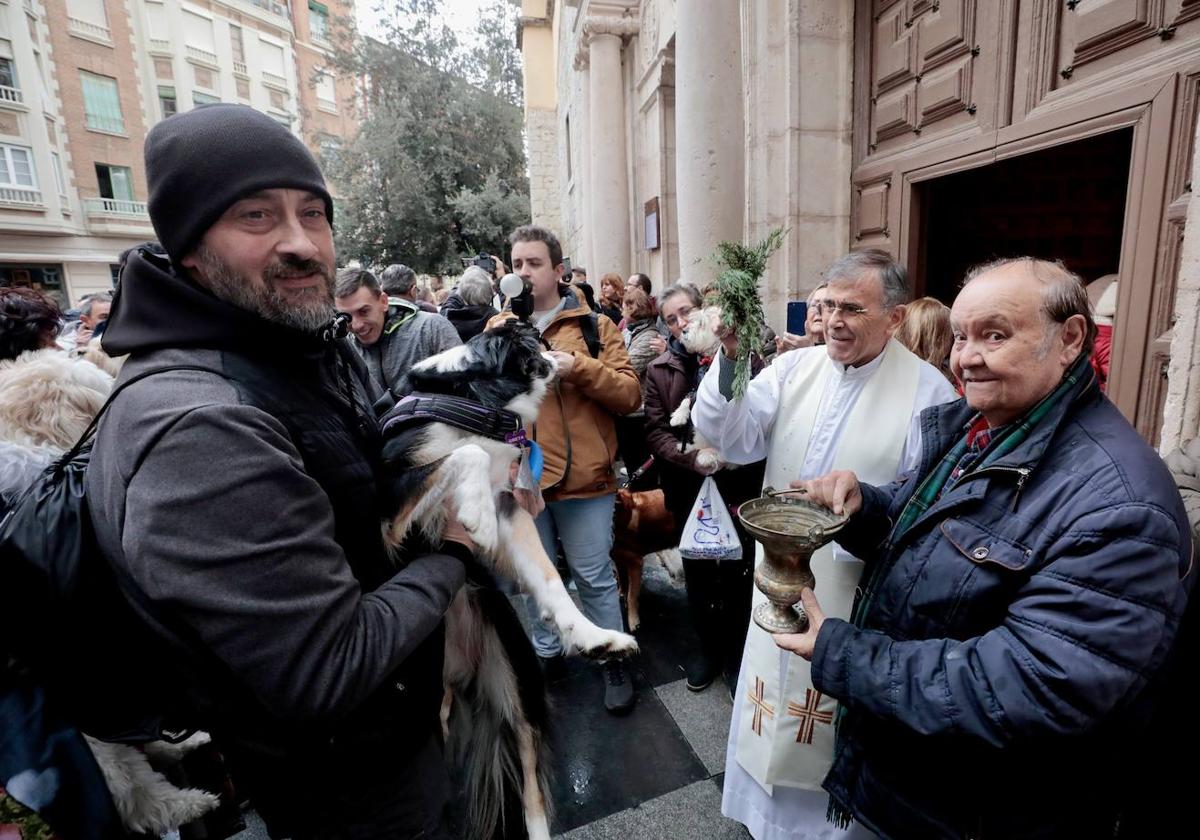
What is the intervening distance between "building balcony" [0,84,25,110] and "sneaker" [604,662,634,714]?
31.7m

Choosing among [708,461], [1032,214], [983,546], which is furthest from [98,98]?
[983,546]

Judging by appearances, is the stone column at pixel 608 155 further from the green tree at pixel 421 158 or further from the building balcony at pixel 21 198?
the building balcony at pixel 21 198

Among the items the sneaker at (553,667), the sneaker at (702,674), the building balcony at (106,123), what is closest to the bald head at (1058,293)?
the sneaker at (702,674)

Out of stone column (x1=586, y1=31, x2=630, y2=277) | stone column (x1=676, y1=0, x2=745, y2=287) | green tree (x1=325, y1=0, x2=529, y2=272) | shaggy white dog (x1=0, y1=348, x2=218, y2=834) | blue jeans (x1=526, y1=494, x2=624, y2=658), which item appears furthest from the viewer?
green tree (x1=325, y1=0, x2=529, y2=272)

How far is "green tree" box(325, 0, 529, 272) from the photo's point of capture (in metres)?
18.3

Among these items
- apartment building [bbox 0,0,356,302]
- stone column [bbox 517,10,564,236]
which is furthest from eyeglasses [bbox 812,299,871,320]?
apartment building [bbox 0,0,356,302]

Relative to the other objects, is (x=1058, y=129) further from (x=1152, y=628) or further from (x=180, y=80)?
(x=180, y=80)

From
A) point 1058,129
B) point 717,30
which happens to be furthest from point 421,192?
point 1058,129

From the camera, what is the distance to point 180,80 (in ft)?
92.5

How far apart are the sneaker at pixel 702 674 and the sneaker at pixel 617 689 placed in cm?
35

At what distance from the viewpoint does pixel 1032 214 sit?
5785 millimetres

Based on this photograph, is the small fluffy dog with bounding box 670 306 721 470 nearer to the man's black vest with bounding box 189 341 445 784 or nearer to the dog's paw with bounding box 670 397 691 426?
the dog's paw with bounding box 670 397 691 426

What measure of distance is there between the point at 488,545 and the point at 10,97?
3249cm

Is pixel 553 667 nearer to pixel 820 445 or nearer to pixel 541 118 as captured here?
pixel 820 445
